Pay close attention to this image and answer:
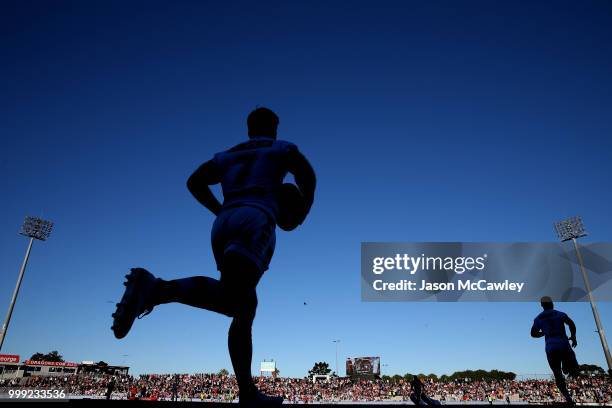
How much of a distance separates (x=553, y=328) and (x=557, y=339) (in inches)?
7.1

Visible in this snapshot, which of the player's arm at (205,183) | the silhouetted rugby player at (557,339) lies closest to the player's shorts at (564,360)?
the silhouetted rugby player at (557,339)

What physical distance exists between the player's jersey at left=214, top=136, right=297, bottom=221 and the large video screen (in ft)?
252

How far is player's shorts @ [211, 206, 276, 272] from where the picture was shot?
87.0 inches

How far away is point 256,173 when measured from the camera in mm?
2471

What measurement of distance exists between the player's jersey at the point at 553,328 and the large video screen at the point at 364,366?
234 feet

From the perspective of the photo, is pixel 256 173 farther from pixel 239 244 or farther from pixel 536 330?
pixel 536 330

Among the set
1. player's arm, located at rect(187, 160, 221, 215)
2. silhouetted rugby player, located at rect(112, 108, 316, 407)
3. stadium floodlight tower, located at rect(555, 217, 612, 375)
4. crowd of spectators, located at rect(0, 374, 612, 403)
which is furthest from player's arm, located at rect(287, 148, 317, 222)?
crowd of spectators, located at rect(0, 374, 612, 403)

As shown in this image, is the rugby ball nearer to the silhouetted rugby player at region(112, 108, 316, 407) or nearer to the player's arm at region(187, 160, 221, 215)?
the silhouetted rugby player at region(112, 108, 316, 407)

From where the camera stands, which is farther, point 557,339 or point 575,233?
point 575,233

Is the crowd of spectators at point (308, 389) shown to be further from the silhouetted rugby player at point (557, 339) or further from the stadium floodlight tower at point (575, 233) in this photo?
the silhouetted rugby player at point (557, 339)

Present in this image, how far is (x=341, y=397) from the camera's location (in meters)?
52.0

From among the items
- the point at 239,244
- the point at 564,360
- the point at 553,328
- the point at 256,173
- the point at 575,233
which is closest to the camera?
the point at 239,244

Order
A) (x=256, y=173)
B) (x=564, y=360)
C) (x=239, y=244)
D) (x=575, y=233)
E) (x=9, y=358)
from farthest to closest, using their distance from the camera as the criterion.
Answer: (x=9, y=358)
(x=575, y=233)
(x=564, y=360)
(x=256, y=173)
(x=239, y=244)

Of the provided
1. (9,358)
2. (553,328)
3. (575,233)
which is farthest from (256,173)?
(9,358)
